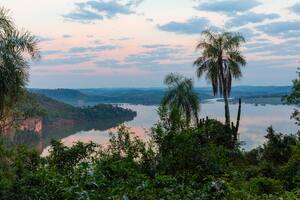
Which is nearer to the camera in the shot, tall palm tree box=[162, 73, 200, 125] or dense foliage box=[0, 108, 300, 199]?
dense foliage box=[0, 108, 300, 199]

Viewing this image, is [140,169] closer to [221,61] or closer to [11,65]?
[11,65]

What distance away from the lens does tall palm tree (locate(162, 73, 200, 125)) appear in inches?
1617

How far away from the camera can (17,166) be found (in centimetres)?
1457

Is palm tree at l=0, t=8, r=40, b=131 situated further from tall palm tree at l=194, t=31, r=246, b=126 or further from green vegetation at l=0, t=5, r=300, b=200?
tall palm tree at l=194, t=31, r=246, b=126

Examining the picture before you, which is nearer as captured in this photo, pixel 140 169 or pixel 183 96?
pixel 140 169

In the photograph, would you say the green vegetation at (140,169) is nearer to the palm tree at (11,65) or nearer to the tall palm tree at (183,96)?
the palm tree at (11,65)

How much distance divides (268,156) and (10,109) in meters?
24.3

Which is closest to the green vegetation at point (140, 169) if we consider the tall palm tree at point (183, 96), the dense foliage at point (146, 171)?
the dense foliage at point (146, 171)

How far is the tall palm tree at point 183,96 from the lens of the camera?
135 feet

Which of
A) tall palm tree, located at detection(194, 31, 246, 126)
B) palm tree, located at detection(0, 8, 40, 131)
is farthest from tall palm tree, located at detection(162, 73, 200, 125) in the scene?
palm tree, located at detection(0, 8, 40, 131)

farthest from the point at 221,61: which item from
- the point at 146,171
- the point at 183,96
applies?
the point at 146,171

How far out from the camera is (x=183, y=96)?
135 feet

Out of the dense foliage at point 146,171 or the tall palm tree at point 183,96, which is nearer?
the dense foliage at point 146,171

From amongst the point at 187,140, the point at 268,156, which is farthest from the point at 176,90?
the point at 187,140
